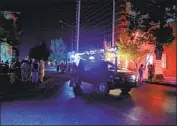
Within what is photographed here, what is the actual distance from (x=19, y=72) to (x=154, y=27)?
61.2 ft

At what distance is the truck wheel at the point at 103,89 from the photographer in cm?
2175

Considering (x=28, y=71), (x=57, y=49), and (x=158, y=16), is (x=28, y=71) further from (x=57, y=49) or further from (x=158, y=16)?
(x=57, y=49)

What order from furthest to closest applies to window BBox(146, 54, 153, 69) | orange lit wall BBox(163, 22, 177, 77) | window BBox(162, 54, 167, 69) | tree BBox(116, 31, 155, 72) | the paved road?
1. window BBox(146, 54, 153, 69)
2. tree BBox(116, 31, 155, 72)
3. window BBox(162, 54, 167, 69)
4. orange lit wall BBox(163, 22, 177, 77)
5. the paved road

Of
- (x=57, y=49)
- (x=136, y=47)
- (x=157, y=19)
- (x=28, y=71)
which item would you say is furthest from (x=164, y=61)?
(x=57, y=49)

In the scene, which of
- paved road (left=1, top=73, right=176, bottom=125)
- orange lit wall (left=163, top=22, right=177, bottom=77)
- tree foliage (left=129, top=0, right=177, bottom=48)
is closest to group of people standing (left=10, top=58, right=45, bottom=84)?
paved road (left=1, top=73, right=176, bottom=125)

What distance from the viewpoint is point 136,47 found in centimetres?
4603

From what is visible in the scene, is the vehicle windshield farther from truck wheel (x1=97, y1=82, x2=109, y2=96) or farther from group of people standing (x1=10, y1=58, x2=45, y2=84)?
group of people standing (x1=10, y1=58, x2=45, y2=84)

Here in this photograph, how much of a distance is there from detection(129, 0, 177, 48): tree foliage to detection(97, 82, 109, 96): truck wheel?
2140 centimetres

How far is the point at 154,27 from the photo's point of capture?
44.9 meters

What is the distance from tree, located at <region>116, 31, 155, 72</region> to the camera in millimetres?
46031

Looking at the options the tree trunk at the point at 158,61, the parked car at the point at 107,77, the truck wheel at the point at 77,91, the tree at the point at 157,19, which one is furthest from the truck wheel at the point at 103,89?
the tree trunk at the point at 158,61

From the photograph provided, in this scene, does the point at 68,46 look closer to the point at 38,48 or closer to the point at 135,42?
the point at 38,48

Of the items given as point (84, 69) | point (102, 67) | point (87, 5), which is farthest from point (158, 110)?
point (87, 5)

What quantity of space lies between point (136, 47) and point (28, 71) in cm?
1841
